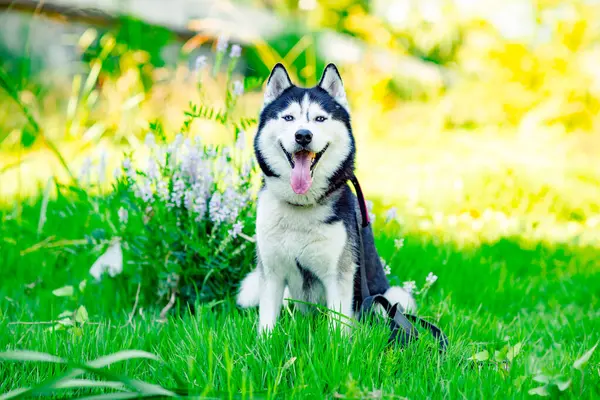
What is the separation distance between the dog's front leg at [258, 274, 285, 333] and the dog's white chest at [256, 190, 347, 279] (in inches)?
2.2

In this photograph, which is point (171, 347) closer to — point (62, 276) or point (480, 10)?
point (62, 276)

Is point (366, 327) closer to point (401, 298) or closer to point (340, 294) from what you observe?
point (340, 294)

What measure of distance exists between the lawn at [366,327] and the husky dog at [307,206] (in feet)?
0.53

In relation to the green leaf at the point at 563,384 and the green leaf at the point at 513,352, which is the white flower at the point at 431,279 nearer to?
the green leaf at the point at 513,352

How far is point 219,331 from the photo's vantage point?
240 cm

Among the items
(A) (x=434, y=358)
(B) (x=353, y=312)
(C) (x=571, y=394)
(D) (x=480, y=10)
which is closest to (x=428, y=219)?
(B) (x=353, y=312)

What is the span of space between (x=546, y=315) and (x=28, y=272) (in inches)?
124

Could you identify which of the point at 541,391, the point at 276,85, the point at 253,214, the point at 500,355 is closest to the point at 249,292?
the point at 253,214

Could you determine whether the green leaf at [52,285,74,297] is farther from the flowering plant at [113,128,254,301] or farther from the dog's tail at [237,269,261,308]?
the dog's tail at [237,269,261,308]

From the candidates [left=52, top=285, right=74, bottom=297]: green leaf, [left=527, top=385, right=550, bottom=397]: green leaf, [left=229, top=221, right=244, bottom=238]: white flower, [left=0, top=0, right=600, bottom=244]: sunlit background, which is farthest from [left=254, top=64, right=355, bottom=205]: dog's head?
[left=0, top=0, right=600, bottom=244]: sunlit background

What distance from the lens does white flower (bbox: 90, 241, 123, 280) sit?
3.11 meters

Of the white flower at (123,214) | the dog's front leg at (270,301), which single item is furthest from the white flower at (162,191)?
the dog's front leg at (270,301)

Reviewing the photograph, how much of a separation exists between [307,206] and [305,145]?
0.29m

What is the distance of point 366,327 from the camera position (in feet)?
7.25
